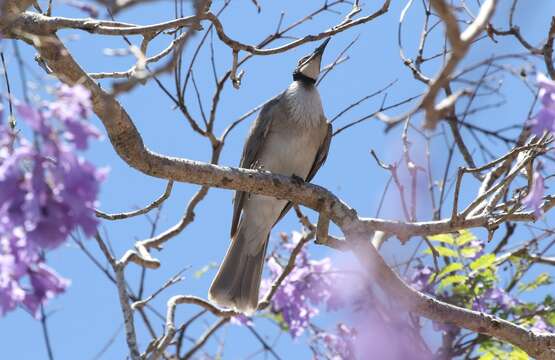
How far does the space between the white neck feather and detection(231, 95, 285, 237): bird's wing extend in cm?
10

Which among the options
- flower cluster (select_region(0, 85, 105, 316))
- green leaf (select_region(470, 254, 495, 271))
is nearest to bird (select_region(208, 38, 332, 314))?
green leaf (select_region(470, 254, 495, 271))

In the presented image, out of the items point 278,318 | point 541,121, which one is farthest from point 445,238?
point 541,121

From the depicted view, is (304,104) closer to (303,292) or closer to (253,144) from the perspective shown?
(253,144)

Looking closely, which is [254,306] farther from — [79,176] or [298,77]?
[79,176]

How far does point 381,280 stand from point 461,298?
158 cm

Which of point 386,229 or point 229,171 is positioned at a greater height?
point 229,171

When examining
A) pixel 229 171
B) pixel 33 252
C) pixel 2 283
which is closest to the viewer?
pixel 33 252

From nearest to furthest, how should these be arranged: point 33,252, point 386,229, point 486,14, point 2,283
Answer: point 486,14 → point 33,252 → point 2,283 → point 386,229

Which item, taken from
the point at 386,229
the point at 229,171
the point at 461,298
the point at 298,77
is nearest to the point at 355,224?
the point at 386,229

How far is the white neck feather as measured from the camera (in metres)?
6.05

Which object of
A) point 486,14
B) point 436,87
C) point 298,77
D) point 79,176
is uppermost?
point 298,77

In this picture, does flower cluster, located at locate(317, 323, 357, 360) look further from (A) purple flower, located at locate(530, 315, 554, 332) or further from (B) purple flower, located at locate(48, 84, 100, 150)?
(B) purple flower, located at locate(48, 84, 100, 150)

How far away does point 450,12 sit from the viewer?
1725 mm

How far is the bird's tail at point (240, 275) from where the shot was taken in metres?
5.86
